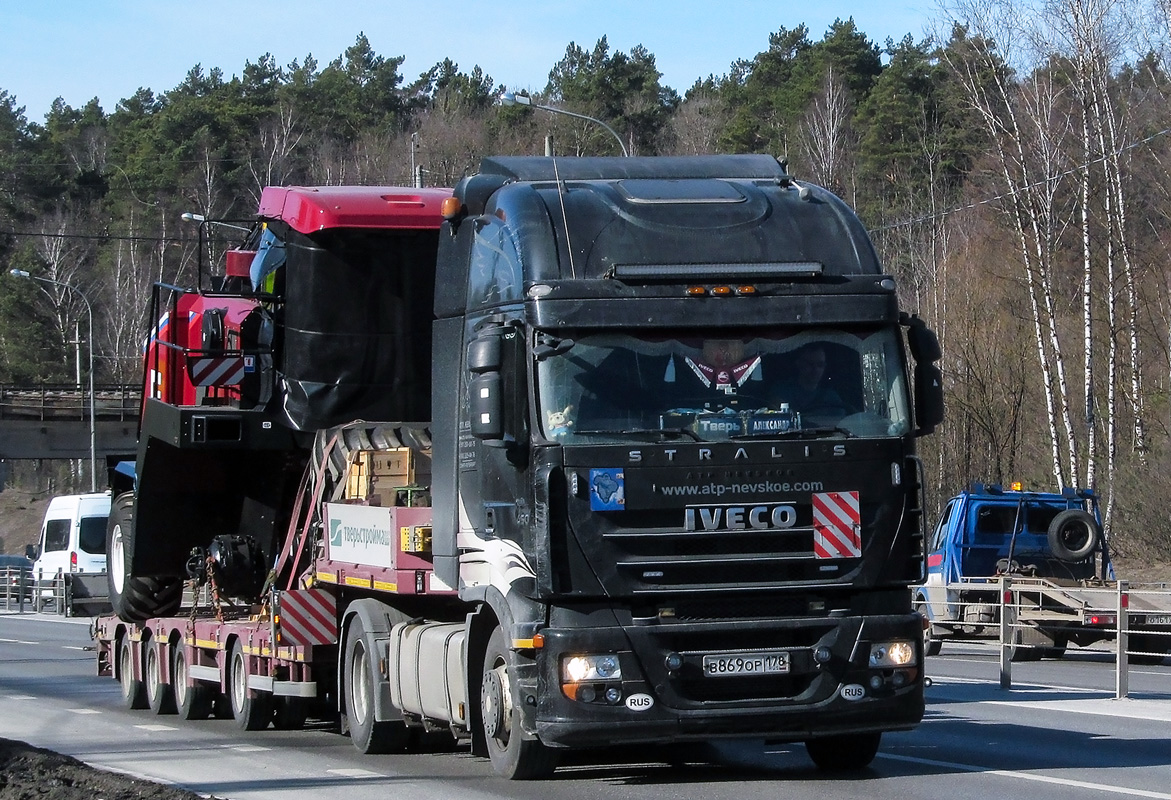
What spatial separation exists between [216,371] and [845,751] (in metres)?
6.97

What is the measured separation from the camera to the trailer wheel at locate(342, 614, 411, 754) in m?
12.3

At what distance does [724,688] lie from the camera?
384 inches

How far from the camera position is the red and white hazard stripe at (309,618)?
1348cm

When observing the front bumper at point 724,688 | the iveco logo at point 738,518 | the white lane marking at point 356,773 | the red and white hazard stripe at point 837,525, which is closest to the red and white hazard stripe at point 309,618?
the white lane marking at point 356,773

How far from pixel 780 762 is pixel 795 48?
8291 centimetres


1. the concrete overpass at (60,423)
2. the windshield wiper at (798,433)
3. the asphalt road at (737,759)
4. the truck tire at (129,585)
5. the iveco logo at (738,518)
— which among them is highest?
the concrete overpass at (60,423)

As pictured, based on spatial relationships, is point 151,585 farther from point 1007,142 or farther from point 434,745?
point 1007,142

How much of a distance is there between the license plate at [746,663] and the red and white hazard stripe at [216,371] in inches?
266

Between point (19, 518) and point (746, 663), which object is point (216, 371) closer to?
point (746, 663)

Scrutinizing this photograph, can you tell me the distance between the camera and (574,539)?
9.57 metres

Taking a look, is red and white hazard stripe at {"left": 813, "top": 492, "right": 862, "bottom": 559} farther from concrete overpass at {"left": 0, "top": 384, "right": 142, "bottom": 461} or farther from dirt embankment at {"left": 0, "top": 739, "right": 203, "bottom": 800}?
concrete overpass at {"left": 0, "top": 384, "right": 142, "bottom": 461}

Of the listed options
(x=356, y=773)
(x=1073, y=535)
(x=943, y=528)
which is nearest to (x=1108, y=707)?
(x=356, y=773)

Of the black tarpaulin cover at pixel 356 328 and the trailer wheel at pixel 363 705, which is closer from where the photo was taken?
the trailer wheel at pixel 363 705

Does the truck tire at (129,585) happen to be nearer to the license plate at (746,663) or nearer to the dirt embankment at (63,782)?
the dirt embankment at (63,782)
